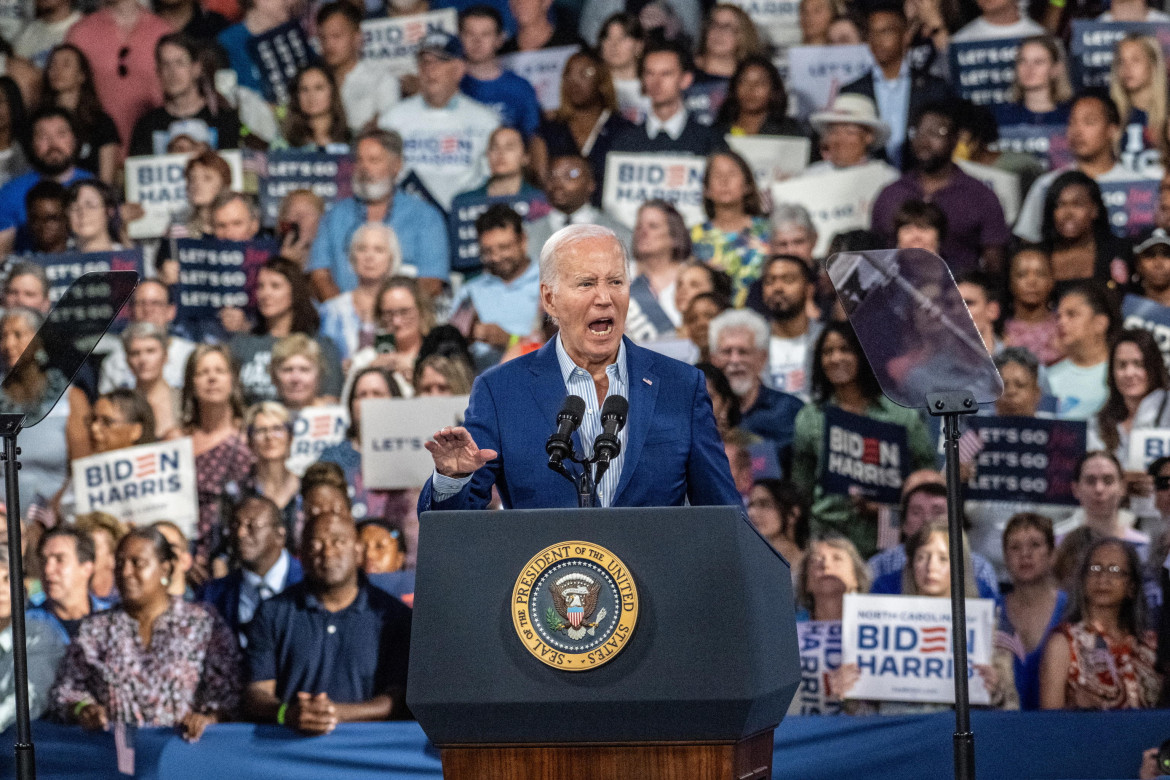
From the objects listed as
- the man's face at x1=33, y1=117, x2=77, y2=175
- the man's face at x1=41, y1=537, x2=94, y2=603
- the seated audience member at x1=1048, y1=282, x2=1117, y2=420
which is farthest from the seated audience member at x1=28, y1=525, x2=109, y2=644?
the seated audience member at x1=1048, y1=282, x2=1117, y2=420

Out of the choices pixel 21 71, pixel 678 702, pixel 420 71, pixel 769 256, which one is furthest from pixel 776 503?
pixel 21 71

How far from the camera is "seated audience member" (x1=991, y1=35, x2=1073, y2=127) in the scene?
5.74 meters

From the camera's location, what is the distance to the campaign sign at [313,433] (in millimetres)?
5648

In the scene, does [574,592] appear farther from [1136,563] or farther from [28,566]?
[28,566]

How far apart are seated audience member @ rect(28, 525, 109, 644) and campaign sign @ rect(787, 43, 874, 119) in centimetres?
346

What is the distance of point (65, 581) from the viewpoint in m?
5.49

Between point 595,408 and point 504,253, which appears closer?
point 595,408

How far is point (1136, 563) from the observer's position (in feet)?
16.3

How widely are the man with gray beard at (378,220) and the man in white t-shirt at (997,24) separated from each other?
236 cm

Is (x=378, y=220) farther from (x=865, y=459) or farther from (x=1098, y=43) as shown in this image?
(x=1098, y=43)

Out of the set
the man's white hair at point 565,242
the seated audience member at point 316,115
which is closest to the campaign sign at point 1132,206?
the seated audience member at point 316,115

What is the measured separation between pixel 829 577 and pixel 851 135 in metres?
1.87

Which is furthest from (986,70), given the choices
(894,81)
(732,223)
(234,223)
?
→ (234,223)

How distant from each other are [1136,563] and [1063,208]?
1.45 metres
